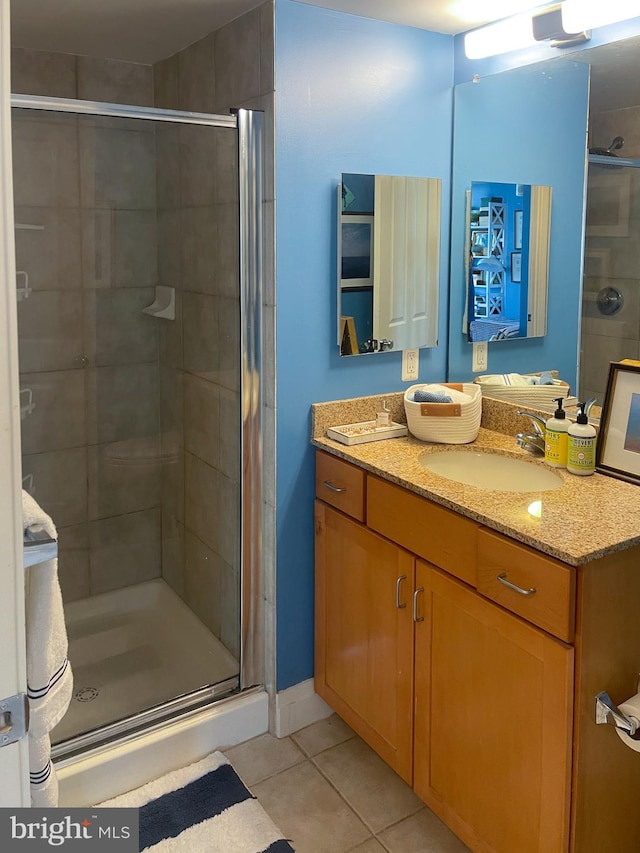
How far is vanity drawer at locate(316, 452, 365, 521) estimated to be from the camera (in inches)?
83.4

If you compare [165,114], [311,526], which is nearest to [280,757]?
[311,526]

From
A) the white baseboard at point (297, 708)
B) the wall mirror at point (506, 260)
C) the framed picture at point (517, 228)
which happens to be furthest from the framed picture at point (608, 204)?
the white baseboard at point (297, 708)

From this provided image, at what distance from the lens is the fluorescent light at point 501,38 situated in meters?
2.10

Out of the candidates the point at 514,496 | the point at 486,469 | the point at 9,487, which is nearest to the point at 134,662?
the point at 486,469

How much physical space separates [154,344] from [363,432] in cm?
74

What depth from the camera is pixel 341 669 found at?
2291mm

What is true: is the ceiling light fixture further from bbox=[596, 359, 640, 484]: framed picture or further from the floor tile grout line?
the floor tile grout line

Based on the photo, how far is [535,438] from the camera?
7.02ft

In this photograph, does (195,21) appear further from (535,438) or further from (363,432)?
(535,438)

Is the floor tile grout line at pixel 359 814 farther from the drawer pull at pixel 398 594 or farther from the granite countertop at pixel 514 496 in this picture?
the granite countertop at pixel 514 496

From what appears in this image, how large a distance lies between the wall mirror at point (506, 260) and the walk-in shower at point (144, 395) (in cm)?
72

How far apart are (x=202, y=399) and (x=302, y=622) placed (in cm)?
76

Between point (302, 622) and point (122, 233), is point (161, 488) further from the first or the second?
point (122, 233)

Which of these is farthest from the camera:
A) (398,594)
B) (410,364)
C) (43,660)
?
(410,364)
